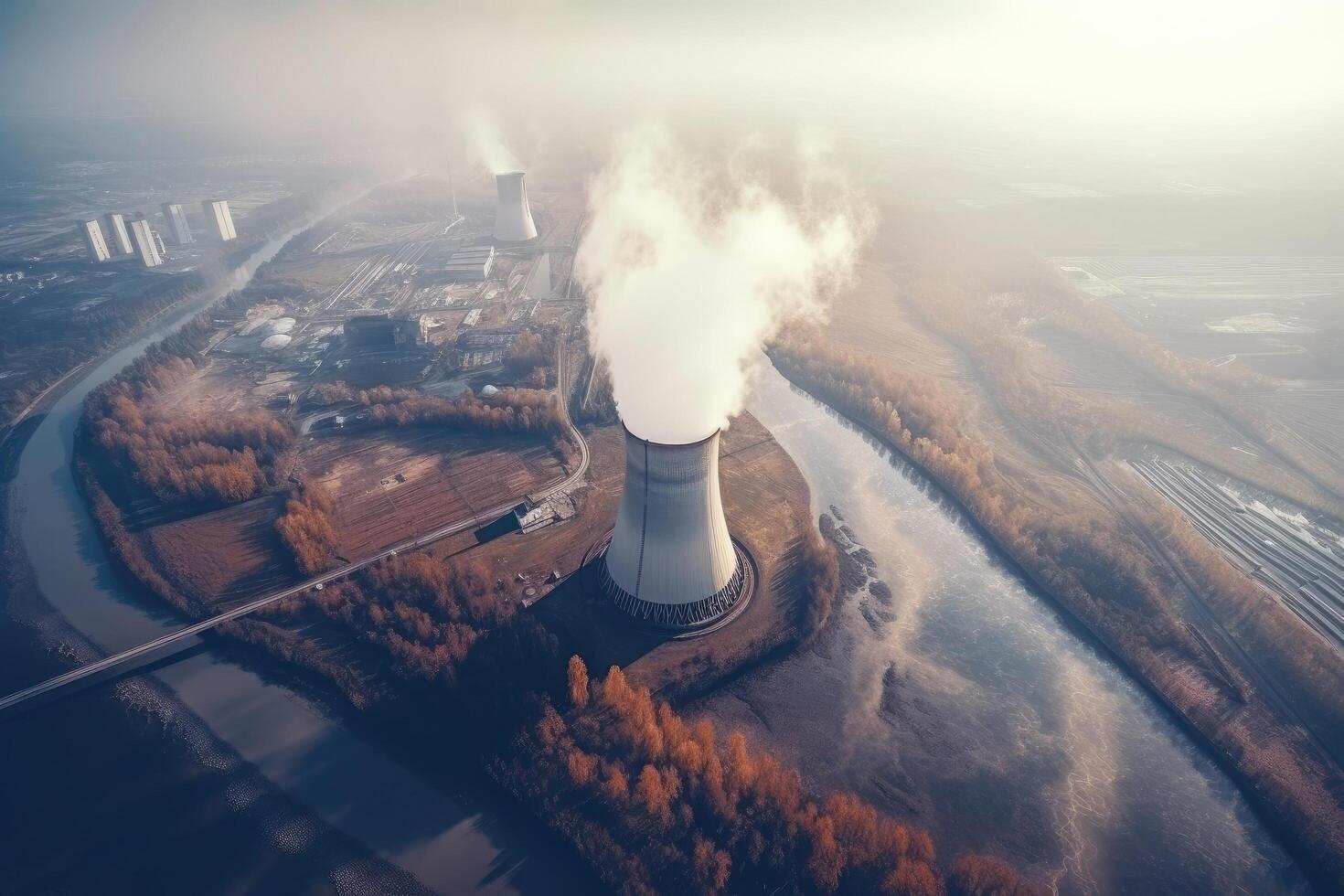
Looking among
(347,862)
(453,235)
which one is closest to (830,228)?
(453,235)

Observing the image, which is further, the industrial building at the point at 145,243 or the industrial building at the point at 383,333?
the industrial building at the point at 145,243

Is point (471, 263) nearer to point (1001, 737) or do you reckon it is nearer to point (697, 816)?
point (697, 816)

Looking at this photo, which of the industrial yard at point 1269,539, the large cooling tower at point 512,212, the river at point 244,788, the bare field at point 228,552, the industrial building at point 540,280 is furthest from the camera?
the large cooling tower at point 512,212

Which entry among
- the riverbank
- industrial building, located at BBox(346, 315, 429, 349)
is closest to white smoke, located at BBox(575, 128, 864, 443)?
the riverbank

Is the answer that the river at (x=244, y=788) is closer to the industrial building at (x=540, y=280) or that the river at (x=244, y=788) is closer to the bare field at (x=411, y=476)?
the bare field at (x=411, y=476)

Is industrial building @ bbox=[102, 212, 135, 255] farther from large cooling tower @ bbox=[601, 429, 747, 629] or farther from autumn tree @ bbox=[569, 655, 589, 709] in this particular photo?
autumn tree @ bbox=[569, 655, 589, 709]

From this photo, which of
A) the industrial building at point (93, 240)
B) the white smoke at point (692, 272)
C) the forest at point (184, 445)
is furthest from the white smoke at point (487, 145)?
the forest at point (184, 445)
